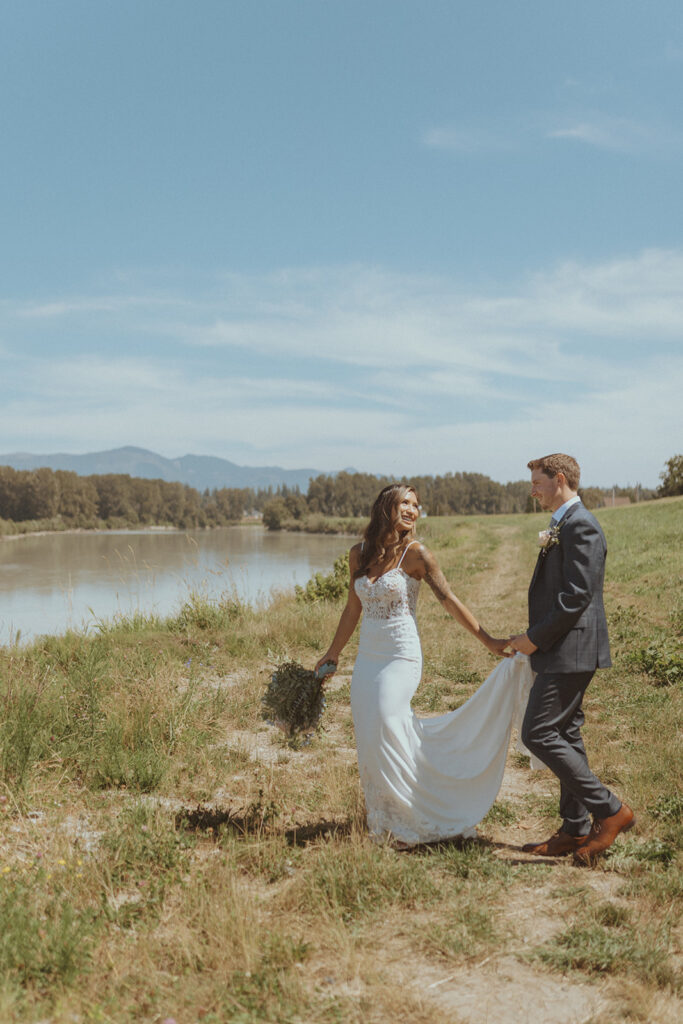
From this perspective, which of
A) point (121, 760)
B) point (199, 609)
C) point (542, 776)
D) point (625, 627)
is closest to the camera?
point (121, 760)

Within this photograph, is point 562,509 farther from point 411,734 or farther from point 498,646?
point 411,734

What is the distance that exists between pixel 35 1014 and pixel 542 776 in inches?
157

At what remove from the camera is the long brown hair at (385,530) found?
4031 millimetres

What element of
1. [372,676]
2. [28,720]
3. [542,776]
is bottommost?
[542,776]

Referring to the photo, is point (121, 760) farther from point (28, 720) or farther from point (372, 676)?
point (372, 676)

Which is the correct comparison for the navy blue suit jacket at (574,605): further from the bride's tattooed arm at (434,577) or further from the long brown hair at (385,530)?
the long brown hair at (385,530)

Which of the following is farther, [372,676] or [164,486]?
[164,486]

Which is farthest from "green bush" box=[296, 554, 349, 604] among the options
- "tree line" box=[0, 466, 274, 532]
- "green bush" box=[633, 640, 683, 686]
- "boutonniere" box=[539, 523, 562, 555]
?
"tree line" box=[0, 466, 274, 532]

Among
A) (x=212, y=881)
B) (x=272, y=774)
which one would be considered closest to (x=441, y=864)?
(x=212, y=881)

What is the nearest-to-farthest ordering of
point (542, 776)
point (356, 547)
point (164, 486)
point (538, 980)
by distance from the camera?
point (538, 980) → point (356, 547) → point (542, 776) → point (164, 486)

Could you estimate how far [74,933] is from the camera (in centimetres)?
290

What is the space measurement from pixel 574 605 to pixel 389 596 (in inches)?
39.4

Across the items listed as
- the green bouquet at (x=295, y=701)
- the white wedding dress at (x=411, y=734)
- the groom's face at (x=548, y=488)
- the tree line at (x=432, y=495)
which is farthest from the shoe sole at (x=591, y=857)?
the tree line at (x=432, y=495)

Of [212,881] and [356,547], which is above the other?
[356,547]
